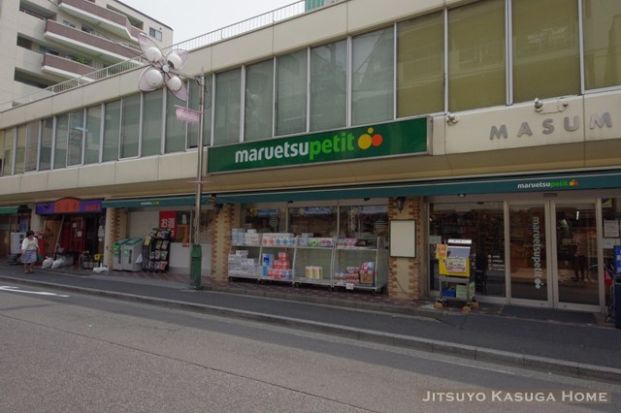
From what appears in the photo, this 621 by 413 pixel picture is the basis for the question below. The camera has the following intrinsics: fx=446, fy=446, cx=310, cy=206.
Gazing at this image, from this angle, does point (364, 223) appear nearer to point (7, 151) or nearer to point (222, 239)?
point (222, 239)

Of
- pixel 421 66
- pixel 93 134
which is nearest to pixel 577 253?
pixel 421 66

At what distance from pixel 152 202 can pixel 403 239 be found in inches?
375

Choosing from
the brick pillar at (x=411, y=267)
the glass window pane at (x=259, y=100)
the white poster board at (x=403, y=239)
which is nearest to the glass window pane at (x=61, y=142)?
the glass window pane at (x=259, y=100)

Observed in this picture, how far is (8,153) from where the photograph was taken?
21.9 m

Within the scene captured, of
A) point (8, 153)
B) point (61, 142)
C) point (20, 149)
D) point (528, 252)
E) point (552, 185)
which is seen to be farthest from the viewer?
point (8, 153)

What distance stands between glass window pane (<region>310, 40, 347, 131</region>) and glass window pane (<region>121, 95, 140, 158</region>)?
298 inches

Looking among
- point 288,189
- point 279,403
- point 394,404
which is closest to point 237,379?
point 279,403

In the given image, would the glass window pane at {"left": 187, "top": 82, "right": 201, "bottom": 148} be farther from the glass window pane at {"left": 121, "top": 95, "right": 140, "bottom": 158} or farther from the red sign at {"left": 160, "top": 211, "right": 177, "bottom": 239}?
the red sign at {"left": 160, "top": 211, "right": 177, "bottom": 239}

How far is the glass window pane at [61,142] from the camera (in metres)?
18.9

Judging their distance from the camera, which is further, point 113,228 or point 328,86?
point 113,228

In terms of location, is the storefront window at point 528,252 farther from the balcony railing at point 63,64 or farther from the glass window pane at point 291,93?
the balcony railing at point 63,64

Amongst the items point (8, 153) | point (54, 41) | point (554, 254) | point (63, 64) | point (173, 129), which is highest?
point (54, 41)

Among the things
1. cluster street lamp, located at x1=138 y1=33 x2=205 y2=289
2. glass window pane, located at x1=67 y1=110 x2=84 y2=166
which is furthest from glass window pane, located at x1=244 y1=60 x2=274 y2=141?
glass window pane, located at x1=67 y1=110 x2=84 y2=166

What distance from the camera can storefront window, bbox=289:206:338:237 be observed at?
12938 mm
